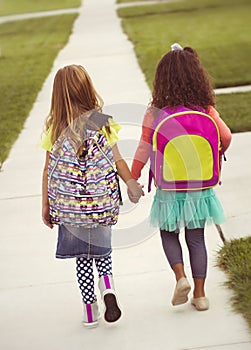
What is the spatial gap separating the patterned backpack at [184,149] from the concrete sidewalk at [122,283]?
0.47 metres

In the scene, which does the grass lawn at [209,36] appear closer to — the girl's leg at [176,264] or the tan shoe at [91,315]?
the girl's leg at [176,264]

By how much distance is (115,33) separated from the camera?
20.4 meters

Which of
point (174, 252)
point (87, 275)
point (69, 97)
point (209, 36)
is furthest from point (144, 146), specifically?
point (209, 36)

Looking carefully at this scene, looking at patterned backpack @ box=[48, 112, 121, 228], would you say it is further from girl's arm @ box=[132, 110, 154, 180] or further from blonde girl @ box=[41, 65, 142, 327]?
girl's arm @ box=[132, 110, 154, 180]

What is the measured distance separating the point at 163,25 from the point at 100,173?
58.5ft

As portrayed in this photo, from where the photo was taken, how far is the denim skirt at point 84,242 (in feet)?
14.4

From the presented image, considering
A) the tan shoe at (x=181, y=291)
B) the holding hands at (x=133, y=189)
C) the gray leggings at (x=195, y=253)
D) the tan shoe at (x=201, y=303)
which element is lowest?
the tan shoe at (x=201, y=303)

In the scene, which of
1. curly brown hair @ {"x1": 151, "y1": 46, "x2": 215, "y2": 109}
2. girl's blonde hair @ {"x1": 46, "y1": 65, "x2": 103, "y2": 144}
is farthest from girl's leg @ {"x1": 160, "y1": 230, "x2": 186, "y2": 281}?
girl's blonde hair @ {"x1": 46, "y1": 65, "x2": 103, "y2": 144}

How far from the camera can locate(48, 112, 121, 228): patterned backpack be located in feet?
13.9

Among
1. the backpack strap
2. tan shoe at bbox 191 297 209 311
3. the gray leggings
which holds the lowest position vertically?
tan shoe at bbox 191 297 209 311

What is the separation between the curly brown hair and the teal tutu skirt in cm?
47

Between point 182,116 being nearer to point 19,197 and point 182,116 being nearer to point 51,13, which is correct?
point 19,197

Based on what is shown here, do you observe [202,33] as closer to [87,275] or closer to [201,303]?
[201,303]

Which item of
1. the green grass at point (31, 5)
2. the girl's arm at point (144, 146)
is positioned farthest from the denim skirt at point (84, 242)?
the green grass at point (31, 5)
